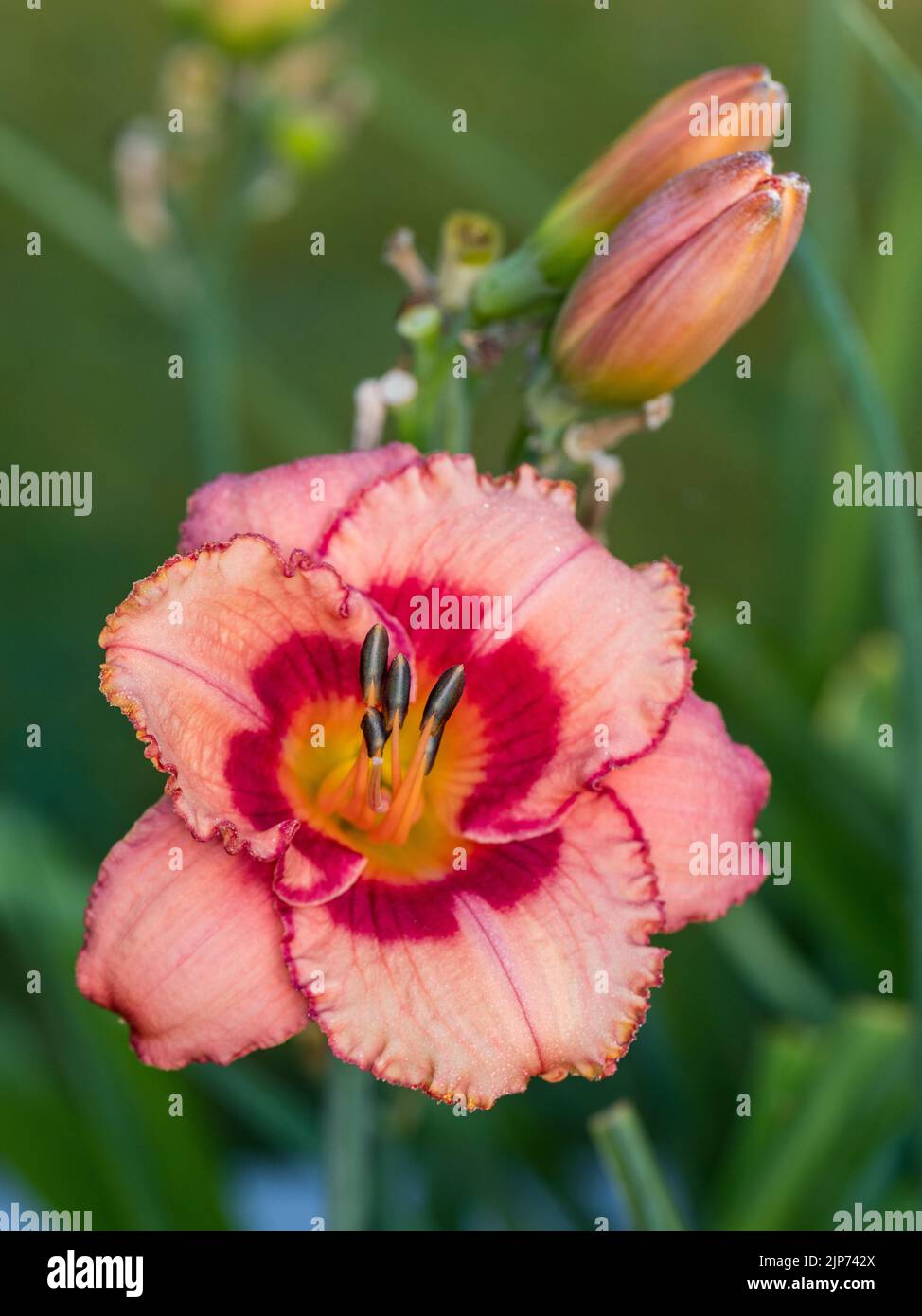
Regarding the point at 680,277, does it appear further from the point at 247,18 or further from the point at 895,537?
the point at 247,18

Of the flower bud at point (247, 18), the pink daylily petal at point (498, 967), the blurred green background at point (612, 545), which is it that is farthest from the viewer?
the flower bud at point (247, 18)

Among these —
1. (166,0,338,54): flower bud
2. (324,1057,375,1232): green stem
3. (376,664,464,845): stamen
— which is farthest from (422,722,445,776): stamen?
(166,0,338,54): flower bud

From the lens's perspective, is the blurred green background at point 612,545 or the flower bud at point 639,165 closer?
the flower bud at point 639,165

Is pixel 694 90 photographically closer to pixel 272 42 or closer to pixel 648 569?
pixel 648 569

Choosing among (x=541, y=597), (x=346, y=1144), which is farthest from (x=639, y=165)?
(x=346, y=1144)

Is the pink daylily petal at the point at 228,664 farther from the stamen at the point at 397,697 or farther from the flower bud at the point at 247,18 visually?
the flower bud at the point at 247,18

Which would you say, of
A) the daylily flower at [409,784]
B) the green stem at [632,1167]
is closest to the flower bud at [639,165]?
the daylily flower at [409,784]

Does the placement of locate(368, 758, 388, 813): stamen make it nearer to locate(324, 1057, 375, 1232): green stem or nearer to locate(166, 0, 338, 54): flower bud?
locate(324, 1057, 375, 1232): green stem
